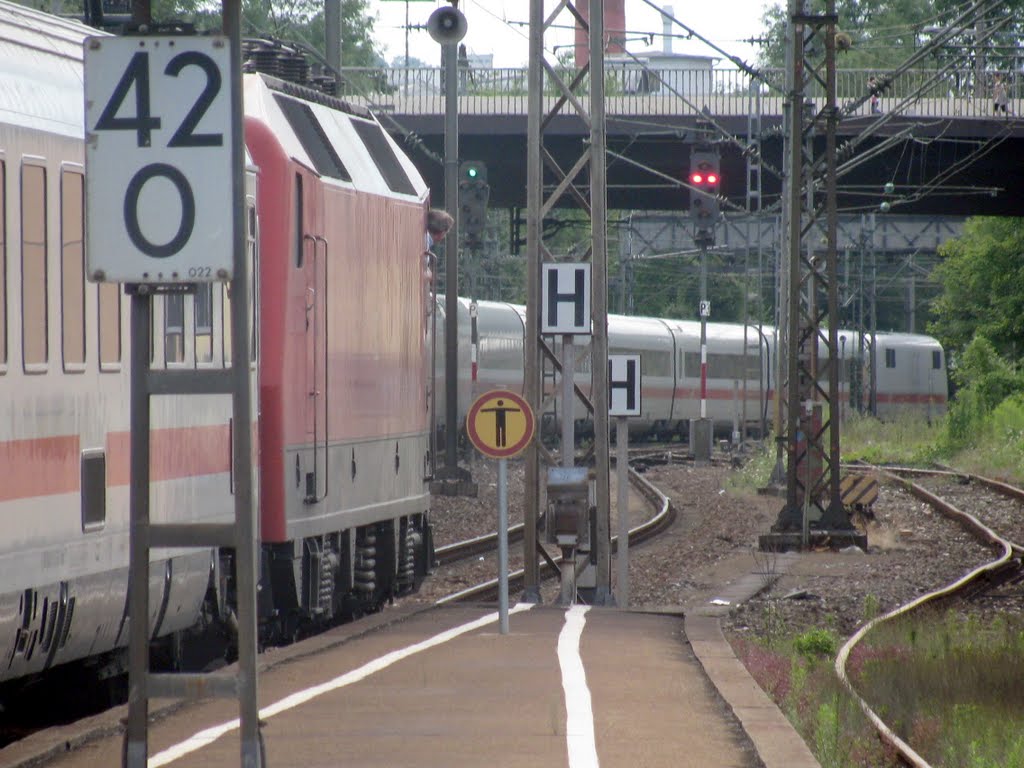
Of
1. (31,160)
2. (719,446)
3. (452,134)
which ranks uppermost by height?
(452,134)

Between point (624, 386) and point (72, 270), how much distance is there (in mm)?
8118

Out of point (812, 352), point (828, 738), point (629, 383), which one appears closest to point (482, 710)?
point (828, 738)

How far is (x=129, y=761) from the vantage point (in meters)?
6.09

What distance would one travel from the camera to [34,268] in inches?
325

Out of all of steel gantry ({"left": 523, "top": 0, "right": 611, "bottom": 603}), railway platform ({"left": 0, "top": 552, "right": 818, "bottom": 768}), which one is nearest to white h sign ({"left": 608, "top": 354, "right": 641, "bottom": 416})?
steel gantry ({"left": 523, "top": 0, "right": 611, "bottom": 603})

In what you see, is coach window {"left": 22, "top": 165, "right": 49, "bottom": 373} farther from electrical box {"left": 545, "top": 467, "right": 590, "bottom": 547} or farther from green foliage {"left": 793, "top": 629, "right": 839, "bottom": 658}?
electrical box {"left": 545, "top": 467, "right": 590, "bottom": 547}

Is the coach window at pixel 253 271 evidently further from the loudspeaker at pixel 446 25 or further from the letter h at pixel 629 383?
the loudspeaker at pixel 446 25

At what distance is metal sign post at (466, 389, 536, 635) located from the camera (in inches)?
481

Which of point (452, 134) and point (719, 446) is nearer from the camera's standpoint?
point (452, 134)

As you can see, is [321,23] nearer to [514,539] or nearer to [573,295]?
[514,539]

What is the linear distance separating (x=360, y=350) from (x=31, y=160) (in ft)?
16.5

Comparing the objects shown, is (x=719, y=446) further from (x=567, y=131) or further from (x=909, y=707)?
(x=909, y=707)

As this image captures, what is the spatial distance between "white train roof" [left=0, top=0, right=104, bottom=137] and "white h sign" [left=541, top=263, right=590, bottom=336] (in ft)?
20.2

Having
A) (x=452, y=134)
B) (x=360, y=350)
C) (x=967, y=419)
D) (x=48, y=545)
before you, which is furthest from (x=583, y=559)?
(x=967, y=419)
